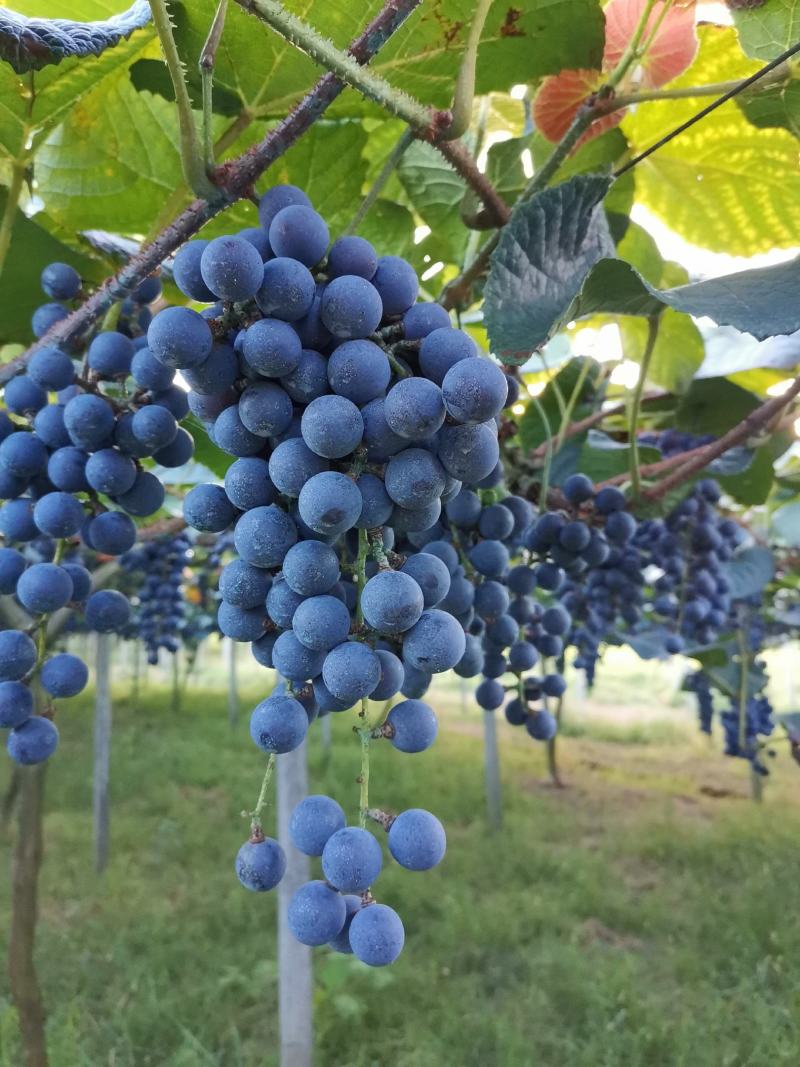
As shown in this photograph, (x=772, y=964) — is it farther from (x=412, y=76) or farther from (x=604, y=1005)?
(x=412, y=76)

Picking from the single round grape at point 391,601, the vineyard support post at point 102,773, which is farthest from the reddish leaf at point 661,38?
the vineyard support post at point 102,773

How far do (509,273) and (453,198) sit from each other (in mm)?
588

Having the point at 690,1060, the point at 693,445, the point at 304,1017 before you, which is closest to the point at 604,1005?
the point at 690,1060

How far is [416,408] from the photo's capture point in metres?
0.49

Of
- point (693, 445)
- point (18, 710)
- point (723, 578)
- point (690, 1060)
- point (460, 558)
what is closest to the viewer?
point (18, 710)

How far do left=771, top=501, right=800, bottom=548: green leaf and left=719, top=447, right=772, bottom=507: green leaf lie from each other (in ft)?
2.23

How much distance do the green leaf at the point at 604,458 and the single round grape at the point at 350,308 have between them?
3.32ft

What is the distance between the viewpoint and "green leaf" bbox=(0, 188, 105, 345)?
3.23 ft

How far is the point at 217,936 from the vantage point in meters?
4.50

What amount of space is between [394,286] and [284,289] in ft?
0.31

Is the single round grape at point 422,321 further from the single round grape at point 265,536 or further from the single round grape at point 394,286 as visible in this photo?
the single round grape at point 265,536

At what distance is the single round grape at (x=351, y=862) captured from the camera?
0.51 metres

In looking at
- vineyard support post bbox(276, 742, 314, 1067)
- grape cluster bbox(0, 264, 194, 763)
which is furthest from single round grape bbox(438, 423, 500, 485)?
vineyard support post bbox(276, 742, 314, 1067)

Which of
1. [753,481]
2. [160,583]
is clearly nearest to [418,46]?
[753,481]
